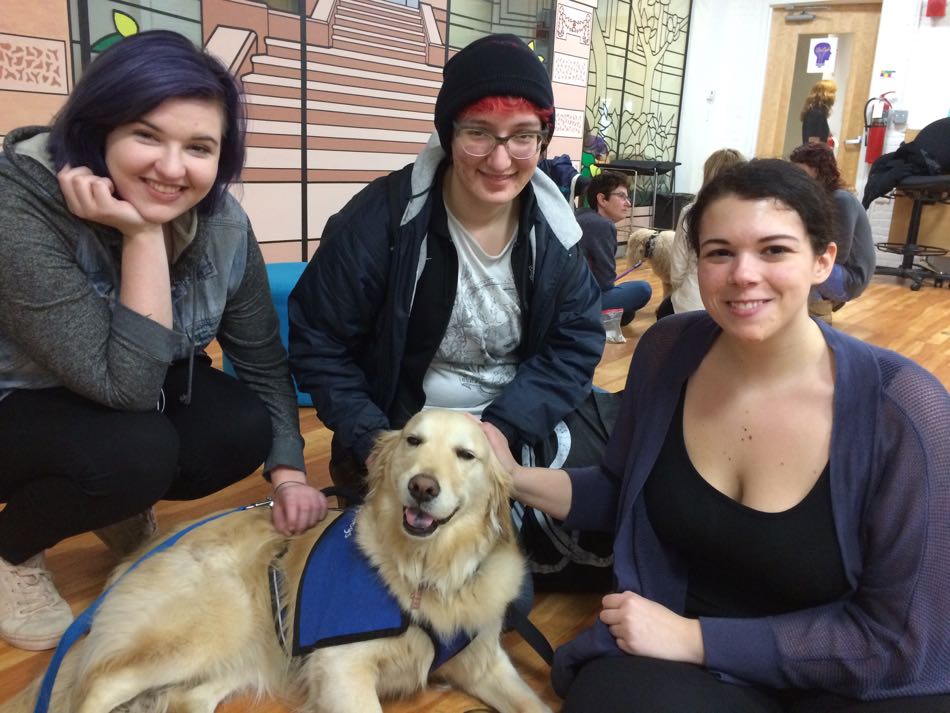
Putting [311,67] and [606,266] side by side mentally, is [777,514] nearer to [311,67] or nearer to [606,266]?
[606,266]

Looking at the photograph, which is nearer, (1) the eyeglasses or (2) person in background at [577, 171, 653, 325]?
(1) the eyeglasses

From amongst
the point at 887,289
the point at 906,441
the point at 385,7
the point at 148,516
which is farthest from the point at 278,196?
the point at 887,289

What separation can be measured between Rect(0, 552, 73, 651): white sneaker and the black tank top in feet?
4.01

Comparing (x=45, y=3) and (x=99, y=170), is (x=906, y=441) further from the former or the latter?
(x=45, y=3)

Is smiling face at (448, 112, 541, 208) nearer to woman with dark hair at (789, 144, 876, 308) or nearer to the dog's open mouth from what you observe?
the dog's open mouth

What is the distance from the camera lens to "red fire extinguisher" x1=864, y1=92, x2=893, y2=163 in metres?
7.67

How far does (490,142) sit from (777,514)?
0.92 metres

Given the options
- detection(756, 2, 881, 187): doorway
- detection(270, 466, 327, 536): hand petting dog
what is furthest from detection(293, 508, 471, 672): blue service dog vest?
detection(756, 2, 881, 187): doorway

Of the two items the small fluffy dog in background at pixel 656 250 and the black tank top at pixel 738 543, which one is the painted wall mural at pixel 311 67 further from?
the black tank top at pixel 738 543

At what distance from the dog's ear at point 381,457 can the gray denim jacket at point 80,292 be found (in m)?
0.42

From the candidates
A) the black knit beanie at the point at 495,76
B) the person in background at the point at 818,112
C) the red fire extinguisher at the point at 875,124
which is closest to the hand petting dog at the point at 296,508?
the black knit beanie at the point at 495,76

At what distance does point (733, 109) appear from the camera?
8.90 metres

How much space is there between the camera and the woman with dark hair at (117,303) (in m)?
1.24

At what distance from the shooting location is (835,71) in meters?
8.48
